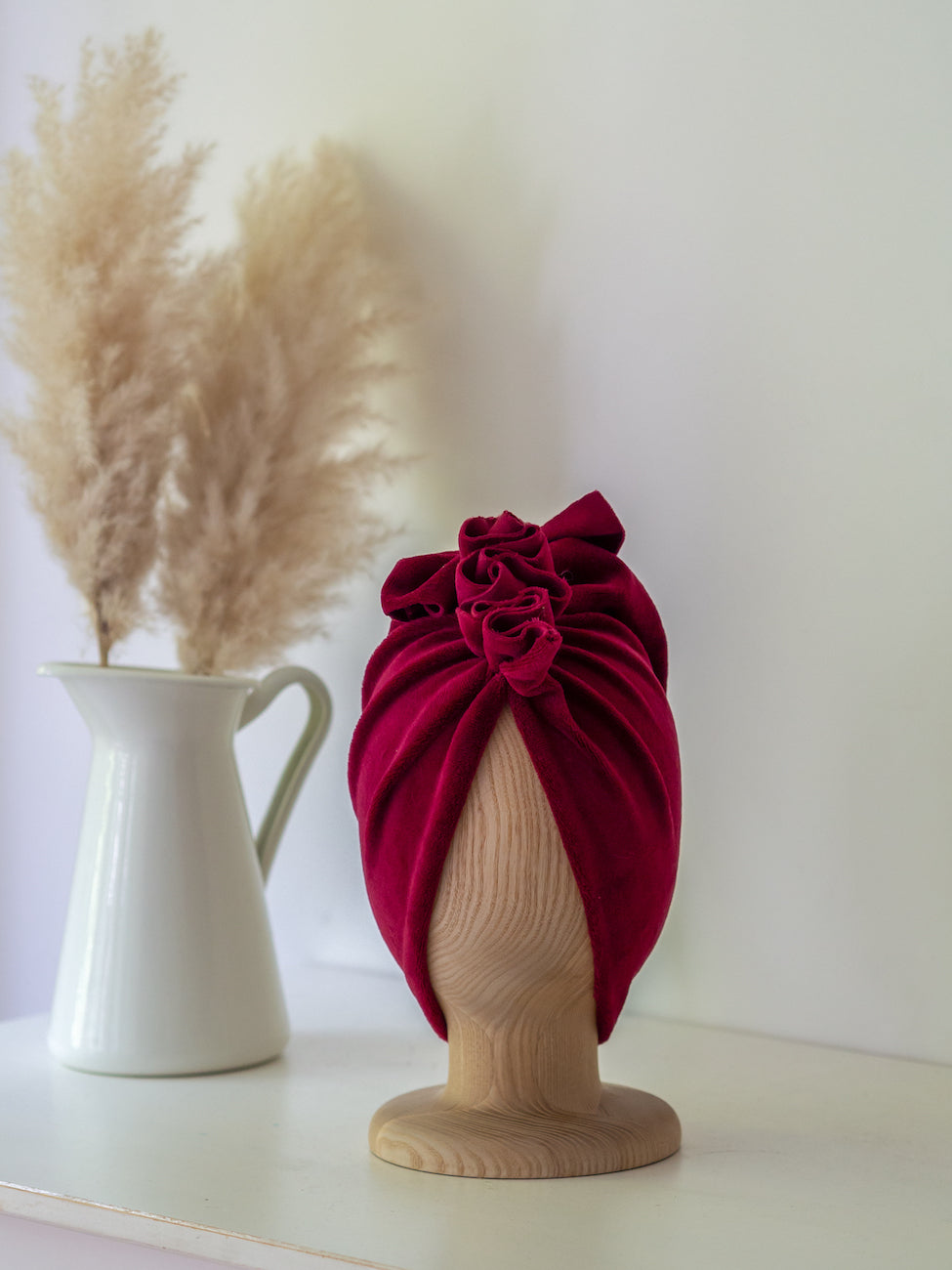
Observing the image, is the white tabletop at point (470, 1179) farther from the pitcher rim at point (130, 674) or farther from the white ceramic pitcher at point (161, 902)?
the pitcher rim at point (130, 674)

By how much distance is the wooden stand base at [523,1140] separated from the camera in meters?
0.60

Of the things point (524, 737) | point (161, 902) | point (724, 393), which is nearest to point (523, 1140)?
point (524, 737)

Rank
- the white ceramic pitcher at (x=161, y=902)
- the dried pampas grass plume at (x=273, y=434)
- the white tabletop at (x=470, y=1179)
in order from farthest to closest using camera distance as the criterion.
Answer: the dried pampas grass plume at (x=273, y=434), the white ceramic pitcher at (x=161, y=902), the white tabletop at (x=470, y=1179)

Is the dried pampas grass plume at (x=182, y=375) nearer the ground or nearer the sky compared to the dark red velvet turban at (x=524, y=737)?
nearer the sky

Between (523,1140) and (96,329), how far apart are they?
625mm

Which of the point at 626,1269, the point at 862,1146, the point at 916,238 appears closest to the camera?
the point at 626,1269

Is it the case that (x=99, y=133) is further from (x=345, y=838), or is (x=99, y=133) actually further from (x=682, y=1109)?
(x=682, y=1109)

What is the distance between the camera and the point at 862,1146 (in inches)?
26.0

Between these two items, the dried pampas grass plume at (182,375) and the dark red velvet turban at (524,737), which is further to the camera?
the dried pampas grass plume at (182,375)

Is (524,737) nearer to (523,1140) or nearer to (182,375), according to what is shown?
(523,1140)

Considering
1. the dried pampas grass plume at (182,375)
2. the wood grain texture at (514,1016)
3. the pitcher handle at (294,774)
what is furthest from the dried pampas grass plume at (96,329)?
the wood grain texture at (514,1016)

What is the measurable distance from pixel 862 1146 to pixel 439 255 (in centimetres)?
74

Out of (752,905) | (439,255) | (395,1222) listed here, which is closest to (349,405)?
(439,255)

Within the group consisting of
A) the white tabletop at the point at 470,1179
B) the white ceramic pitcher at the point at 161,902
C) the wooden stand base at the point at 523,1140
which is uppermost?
the white ceramic pitcher at the point at 161,902
